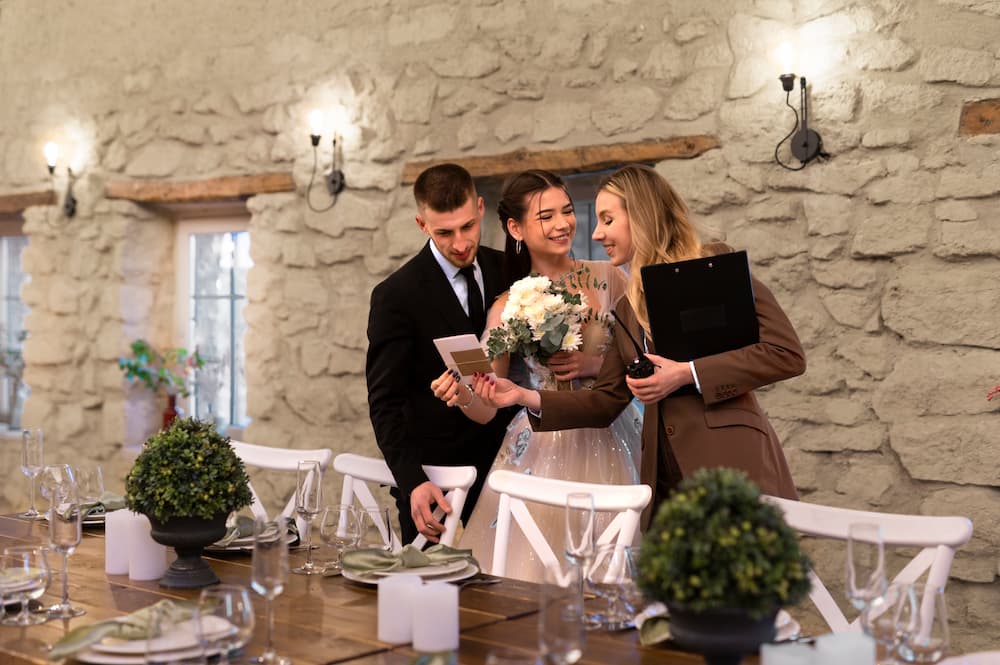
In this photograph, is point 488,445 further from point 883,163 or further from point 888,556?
point 883,163

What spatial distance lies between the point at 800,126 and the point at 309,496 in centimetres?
230

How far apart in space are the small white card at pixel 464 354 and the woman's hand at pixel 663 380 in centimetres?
38

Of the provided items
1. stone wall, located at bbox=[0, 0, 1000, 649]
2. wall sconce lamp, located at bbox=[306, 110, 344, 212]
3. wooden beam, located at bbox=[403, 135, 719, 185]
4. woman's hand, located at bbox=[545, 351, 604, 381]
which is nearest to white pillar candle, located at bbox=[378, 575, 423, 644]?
woman's hand, located at bbox=[545, 351, 604, 381]

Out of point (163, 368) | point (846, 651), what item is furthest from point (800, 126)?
point (163, 368)

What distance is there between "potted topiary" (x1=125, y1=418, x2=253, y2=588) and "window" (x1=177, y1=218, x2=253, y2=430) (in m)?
3.50

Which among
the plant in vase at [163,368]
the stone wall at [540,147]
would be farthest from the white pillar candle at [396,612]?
the plant in vase at [163,368]

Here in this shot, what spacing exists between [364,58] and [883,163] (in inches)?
94.9

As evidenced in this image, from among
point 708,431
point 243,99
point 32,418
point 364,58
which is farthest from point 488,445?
point 32,418

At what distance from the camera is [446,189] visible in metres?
3.06

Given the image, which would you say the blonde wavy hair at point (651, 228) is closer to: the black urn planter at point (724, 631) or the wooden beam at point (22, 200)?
the black urn planter at point (724, 631)

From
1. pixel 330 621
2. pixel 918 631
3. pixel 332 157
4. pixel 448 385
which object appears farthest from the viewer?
pixel 332 157

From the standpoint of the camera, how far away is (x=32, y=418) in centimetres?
620

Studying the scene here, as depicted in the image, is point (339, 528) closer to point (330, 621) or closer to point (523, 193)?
point (330, 621)

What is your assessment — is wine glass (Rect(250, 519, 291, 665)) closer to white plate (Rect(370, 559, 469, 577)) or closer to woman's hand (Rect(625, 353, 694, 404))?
white plate (Rect(370, 559, 469, 577))
